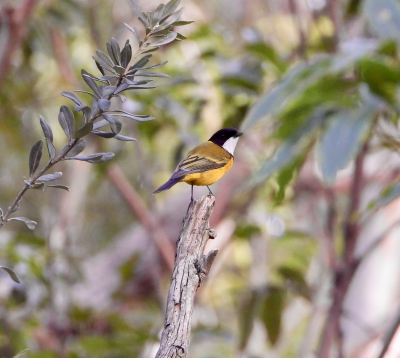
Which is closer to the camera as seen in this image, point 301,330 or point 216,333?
point 216,333

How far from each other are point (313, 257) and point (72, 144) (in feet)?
10.8

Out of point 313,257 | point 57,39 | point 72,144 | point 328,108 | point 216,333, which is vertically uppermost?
point 57,39

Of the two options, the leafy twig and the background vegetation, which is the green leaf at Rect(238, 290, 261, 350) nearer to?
the background vegetation

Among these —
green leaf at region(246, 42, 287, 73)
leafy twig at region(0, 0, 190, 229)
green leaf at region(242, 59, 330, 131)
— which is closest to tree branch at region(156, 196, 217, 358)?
leafy twig at region(0, 0, 190, 229)

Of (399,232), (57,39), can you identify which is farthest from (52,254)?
(399,232)

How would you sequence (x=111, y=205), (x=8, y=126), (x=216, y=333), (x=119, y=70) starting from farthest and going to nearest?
(x=111, y=205)
(x=8, y=126)
(x=216, y=333)
(x=119, y=70)

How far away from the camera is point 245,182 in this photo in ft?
7.20

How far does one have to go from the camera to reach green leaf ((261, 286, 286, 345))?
2.73 meters

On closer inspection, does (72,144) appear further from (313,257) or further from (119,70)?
(313,257)

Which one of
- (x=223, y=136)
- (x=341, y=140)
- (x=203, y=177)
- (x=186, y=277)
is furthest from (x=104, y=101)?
(x=223, y=136)

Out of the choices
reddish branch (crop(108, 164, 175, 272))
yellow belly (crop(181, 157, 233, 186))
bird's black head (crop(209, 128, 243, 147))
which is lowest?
yellow belly (crop(181, 157, 233, 186))

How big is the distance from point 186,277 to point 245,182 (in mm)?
1182

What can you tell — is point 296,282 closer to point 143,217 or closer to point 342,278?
point 342,278

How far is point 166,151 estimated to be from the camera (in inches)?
209
